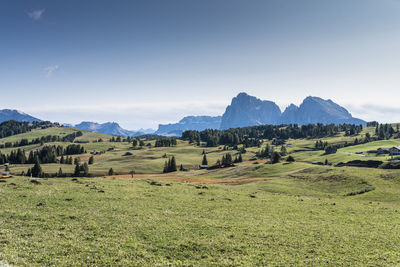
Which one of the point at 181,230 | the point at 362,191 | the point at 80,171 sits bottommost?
the point at 80,171

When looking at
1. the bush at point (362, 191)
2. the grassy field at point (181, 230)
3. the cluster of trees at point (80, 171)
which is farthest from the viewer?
the cluster of trees at point (80, 171)

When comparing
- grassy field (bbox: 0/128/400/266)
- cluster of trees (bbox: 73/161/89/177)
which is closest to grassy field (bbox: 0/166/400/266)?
grassy field (bbox: 0/128/400/266)

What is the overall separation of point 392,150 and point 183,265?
685 feet

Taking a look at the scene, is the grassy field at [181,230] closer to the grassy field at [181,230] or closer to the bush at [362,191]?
the grassy field at [181,230]

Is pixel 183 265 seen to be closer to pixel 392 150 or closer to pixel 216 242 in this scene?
pixel 216 242

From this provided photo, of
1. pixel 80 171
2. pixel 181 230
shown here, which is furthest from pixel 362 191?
→ pixel 80 171

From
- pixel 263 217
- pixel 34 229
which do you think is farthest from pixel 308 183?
pixel 34 229

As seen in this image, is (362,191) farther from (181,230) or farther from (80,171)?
(80,171)

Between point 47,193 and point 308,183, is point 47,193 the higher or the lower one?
the higher one

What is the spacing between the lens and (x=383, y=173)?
5859cm

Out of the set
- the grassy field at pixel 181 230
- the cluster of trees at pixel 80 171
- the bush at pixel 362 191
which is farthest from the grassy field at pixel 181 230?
the cluster of trees at pixel 80 171

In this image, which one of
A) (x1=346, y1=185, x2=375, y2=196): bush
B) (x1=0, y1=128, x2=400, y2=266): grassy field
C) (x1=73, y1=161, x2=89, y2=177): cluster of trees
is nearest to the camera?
(x1=0, y1=128, x2=400, y2=266): grassy field

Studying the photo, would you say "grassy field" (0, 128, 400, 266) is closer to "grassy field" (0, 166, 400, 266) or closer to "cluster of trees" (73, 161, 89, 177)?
"grassy field" (0, 166, 400, 266)

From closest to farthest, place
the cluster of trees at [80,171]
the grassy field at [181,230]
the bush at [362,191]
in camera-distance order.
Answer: the grassy field at [181,230] < the bush at [362,191] < the cluster of trees at [80,171]
